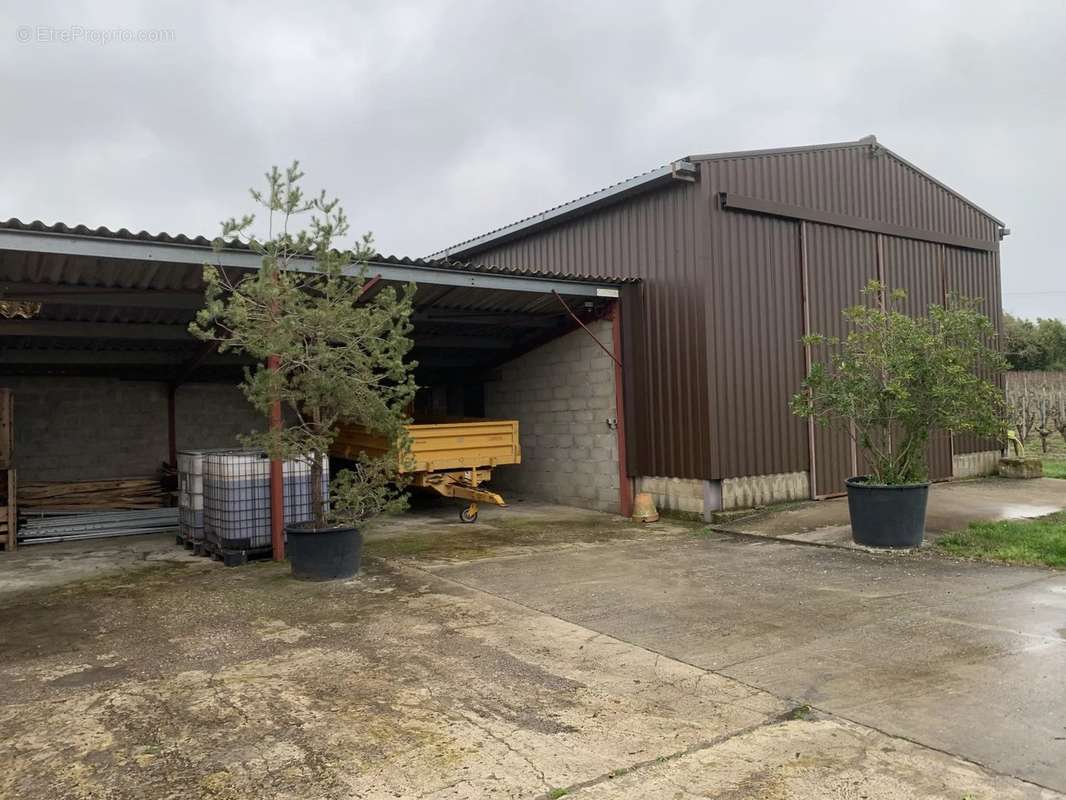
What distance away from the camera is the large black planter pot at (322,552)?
6.79 meters

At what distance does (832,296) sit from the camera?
1128 centimetres

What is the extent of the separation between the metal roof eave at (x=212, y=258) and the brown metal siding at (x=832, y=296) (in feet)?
11.5

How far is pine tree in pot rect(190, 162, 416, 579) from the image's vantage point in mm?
Result: 6359

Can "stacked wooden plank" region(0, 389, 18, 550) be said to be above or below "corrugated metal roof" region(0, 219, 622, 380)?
below

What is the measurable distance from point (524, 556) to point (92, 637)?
402 cm

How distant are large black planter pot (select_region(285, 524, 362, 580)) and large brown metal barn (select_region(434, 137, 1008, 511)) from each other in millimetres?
4789

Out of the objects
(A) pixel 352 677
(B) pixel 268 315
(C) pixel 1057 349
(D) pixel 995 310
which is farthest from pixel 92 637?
(C) pixel 1057 349

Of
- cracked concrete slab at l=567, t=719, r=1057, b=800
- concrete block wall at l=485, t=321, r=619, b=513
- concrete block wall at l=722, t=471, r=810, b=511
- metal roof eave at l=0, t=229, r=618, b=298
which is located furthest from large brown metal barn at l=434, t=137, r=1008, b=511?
cracked concrete slab at l=567, t=719, r=1057, b=800

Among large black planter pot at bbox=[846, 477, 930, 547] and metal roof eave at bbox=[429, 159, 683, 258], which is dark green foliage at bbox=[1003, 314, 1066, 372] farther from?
large black planter pot at bbox=[846, 477, 930, 547]

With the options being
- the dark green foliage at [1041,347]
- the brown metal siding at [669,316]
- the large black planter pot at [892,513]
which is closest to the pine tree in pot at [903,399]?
A: the large black planter pot at [892,513]

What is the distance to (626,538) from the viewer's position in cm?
907

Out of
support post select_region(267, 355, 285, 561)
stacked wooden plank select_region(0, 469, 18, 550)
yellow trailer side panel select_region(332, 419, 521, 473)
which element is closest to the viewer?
support post select_region(267, 355, 285, 561)

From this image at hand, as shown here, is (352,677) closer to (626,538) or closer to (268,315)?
(268,315)

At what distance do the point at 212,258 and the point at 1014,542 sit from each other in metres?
8.26
